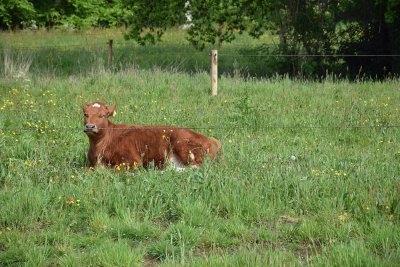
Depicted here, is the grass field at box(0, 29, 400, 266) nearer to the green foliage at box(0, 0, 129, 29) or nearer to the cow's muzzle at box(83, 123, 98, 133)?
the cow's muzzle at box(83, 123, 98, 133)

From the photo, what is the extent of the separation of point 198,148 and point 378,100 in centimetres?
587

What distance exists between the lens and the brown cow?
9.01 meters

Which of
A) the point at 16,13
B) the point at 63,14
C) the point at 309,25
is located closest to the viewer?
the point at 309,25

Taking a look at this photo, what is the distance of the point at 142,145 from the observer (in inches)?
362

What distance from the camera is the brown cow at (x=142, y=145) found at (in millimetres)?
9008

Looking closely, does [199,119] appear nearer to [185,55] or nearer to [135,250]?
[135,250]

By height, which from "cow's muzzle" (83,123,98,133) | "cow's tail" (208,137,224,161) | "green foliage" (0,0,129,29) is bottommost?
"cow's tail" (208,137,224,161)

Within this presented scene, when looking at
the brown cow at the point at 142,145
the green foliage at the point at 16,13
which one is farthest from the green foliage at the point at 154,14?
the green foliage at the point at 16,13

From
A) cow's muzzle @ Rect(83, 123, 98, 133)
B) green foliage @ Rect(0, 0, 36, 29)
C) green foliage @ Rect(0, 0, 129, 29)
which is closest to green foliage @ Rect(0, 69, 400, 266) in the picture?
cow's muzzle @ Rect(83, 123, 98, 133)

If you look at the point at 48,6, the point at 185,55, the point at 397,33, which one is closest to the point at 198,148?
the point at 397,33

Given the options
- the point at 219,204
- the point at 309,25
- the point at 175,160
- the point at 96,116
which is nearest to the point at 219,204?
the point at 219,204

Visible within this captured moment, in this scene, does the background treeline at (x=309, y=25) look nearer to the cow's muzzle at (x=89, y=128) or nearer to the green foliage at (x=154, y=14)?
the green foliage at (x=154, y=14)

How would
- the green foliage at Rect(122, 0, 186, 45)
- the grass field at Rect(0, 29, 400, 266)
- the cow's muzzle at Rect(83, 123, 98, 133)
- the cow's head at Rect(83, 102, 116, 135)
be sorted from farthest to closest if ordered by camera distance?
1. the green foliage at Rect(122, 0, 186, 45)
2. the cow's head at Rect(83, 102, 116, 135)
3. the cow's muzzle at Rect(83, 123, 98, 133)
4. the grass field at Rect(0, 29, 400, 266)

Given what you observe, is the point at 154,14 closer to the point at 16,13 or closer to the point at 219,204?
the point at 219,204
